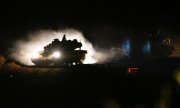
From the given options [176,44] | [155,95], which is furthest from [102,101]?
[176,44]

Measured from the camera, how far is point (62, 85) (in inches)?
894

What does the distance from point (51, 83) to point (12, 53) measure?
55.4 feet

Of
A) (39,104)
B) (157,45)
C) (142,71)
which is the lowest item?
(39,104)

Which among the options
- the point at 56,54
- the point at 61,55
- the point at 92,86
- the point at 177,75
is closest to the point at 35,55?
the point at 56,54

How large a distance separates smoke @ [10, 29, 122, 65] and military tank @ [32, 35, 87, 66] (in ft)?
6.84

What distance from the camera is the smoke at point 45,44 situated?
37844 millimetres

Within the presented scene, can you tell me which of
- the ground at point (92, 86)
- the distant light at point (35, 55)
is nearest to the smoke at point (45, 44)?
the distant light at point (35, 55)

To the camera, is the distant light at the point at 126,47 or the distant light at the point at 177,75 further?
the distant light at the point at 126,47

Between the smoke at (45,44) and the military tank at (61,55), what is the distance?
6.84 ft

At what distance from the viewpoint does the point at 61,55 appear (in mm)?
34062

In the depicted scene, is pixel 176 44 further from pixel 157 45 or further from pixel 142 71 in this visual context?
pixel 142 71

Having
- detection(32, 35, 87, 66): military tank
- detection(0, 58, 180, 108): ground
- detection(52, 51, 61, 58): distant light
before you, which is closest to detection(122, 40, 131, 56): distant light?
detection(32, 35, 87, 66): military tank

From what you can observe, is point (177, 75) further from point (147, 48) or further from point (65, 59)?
point (147, 48)

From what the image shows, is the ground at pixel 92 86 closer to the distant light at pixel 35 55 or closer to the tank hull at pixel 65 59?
the tank hull at pixel 65 59
